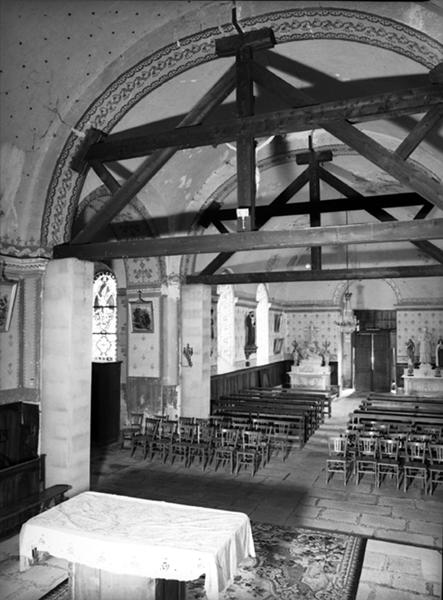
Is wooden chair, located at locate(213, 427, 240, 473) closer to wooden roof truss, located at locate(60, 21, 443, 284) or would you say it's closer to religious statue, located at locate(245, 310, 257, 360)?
wooden roof truss, located at locate(60, 21, 443, 284)

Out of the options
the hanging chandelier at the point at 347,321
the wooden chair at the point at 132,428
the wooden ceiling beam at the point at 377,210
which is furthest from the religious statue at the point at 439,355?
the wooden chair at the point at 132,428

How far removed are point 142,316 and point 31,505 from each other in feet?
23.9

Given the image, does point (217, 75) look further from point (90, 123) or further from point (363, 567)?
point (363, 567)

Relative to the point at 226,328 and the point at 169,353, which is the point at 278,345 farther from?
the point at 169,353

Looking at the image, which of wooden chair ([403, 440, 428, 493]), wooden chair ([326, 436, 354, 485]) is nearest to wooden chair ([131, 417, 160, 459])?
wooden chair ([326, 436, 354, 485])

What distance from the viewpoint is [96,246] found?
8.64 m

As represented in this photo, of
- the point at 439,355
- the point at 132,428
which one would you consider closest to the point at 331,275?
the point at 132,428

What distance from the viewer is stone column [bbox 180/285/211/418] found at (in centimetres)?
1441

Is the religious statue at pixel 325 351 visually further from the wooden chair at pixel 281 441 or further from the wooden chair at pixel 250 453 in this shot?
the wooden chair at pixel 250 453

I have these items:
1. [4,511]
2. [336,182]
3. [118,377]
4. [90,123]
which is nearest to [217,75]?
[90,123]

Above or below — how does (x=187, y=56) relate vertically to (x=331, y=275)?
above

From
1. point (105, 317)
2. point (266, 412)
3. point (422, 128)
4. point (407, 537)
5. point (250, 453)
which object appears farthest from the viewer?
point (105, 317)

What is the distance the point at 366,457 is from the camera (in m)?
10.2

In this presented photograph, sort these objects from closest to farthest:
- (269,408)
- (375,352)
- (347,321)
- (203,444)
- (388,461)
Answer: (388,461) < (203,444) < (269,408) < (347,321) < (375,352)
